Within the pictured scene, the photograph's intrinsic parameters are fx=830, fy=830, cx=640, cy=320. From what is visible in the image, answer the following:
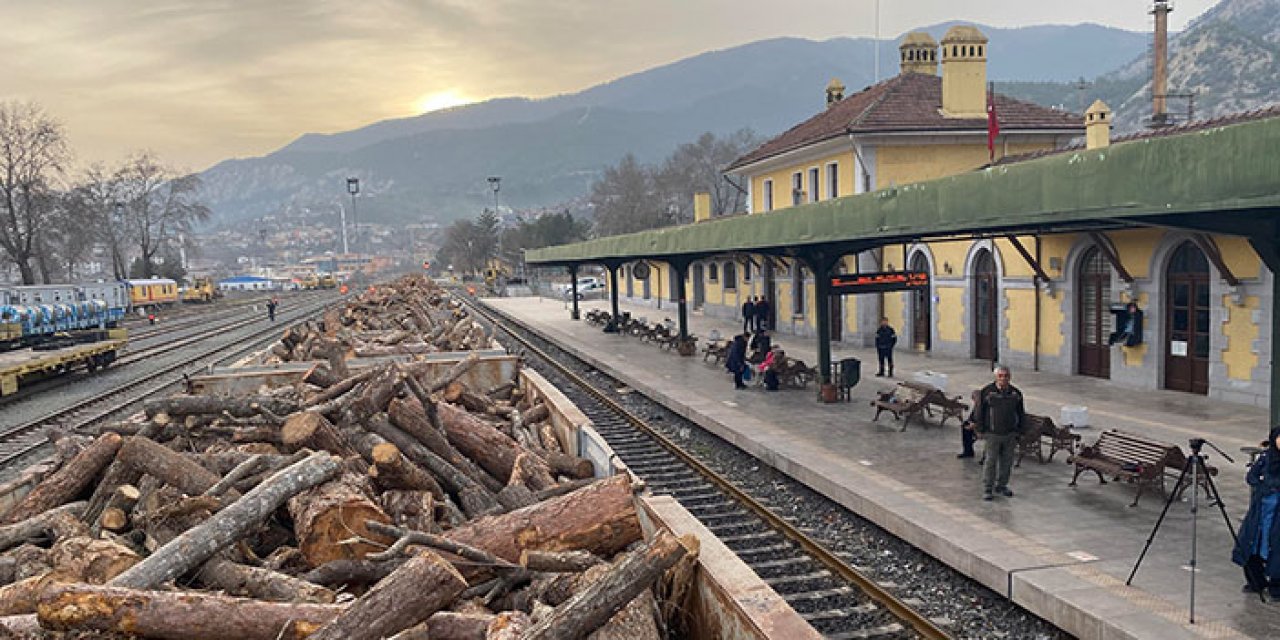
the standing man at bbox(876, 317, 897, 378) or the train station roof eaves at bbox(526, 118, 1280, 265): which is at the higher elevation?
the train station roof eaves at bbox(526, 118, 1280, 265)

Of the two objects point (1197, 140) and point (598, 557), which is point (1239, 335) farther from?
point (598, 557)

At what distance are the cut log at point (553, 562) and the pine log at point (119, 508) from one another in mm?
3388

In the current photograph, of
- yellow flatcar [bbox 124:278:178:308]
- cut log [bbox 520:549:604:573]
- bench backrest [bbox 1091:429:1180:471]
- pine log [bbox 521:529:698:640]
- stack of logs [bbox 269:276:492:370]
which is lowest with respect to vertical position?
bench backrest [bbox 1091:429:1180:471]

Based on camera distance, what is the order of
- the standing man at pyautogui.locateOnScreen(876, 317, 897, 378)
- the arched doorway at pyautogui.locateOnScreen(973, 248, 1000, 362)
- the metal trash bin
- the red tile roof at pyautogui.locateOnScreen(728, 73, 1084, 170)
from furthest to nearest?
the red tile roof at pyautogui.locateOnScreen(728, 73, 1084, 170), the arched doorway at pyautogui.locateOnScreen(973, 248, 1000, 362), the standing man at pyautogui.locateOnScreen(876, 317, 897, 378), the metal trash bin

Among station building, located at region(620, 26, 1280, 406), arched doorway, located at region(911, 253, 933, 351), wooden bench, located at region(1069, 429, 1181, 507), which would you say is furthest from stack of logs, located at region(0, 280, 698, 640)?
arched doorway, located at region(911, 253, 933, 351)

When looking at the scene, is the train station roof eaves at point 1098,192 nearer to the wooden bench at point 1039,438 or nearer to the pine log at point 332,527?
the wooden bench at point 1039,438

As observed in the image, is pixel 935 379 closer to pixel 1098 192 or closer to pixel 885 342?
pixel 885 342

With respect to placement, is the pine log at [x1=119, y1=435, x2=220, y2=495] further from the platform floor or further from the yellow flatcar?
the yellow flatcar

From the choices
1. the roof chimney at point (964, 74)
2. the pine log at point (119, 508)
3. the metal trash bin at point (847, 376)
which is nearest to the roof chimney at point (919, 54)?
the roof chimney at point (964, 74)

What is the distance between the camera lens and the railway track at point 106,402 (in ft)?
49.2

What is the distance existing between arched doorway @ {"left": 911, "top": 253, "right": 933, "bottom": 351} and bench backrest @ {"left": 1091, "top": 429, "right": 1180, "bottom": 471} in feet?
42.6

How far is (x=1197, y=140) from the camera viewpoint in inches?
261

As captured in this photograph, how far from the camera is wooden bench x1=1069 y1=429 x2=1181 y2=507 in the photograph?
878 centimetres

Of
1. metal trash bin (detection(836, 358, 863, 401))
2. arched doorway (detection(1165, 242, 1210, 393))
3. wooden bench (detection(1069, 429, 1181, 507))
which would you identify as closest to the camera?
wooden bench (detection(1069, 429, 1181, 507))
